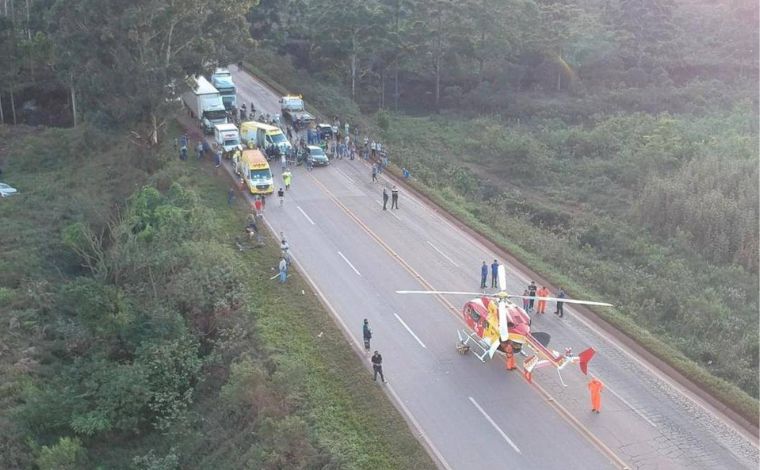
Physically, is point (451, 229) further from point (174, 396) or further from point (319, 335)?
point (174, 396)

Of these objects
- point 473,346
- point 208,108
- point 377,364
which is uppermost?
point 208,108

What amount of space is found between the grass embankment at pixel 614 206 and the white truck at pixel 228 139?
31.5 feet

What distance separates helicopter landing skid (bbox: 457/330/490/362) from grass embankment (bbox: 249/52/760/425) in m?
5.44

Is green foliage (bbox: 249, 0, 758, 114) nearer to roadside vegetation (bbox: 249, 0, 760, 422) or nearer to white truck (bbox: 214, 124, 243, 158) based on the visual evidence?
roadside vegetation (bbox: 249, 0, 760, 422)

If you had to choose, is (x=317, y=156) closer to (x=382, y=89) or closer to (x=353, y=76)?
(x=353, y=76)

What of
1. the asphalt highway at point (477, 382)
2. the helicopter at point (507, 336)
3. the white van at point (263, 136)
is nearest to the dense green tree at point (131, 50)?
the white van at point (263, 136)

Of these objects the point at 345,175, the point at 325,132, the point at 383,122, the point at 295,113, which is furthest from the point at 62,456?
the point at 383,122

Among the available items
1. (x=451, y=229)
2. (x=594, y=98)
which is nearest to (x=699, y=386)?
(x=451, y=229)

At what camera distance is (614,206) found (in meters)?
44.0

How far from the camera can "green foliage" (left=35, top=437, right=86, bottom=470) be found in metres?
20.8

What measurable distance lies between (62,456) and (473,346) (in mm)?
13546

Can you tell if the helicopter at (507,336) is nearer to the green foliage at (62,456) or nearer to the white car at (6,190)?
the green foliage at (62,456)

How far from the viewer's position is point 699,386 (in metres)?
22.7

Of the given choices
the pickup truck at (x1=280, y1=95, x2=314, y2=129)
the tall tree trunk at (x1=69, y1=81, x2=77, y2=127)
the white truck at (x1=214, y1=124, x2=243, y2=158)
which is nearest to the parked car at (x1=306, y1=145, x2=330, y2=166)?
the white truck at (x1=214, y1=124, x2=243, y2=158)
